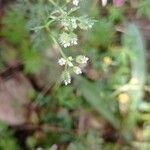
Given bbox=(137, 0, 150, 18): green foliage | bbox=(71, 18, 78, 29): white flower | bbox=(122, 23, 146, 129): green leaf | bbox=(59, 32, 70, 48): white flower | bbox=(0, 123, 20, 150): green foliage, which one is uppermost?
bbox=(137, 0, 150, 18): green foliage

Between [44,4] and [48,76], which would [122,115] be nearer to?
[48,76]

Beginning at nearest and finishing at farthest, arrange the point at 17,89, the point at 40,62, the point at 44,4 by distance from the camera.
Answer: the point at 44,4 → the point at 40,62 → the point at 17,89

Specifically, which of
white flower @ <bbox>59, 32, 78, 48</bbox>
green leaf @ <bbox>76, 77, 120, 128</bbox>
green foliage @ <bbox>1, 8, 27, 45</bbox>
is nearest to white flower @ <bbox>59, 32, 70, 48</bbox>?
white flower @ <bbox>59, 32, 78, 48</bbox>

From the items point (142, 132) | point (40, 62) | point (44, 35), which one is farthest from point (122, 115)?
point (44, 35)

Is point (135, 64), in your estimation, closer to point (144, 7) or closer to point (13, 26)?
point (144, 7)

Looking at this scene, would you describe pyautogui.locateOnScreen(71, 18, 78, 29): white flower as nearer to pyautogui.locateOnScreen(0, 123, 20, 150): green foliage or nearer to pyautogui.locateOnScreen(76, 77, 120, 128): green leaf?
pyautogui.locateOnScreen(76, 77, 120, 128): green leaf

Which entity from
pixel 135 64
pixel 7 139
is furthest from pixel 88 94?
pixel 7 139

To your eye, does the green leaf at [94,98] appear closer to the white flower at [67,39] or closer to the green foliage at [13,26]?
the green foliage at [13,26]

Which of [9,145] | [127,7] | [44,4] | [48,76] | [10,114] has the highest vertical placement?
[127,7]

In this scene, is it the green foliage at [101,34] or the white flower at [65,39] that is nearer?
the white flower at [65,39]

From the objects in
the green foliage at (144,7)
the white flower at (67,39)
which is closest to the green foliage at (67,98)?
the green foliage at (144,7)

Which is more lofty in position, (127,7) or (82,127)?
(127,7)
